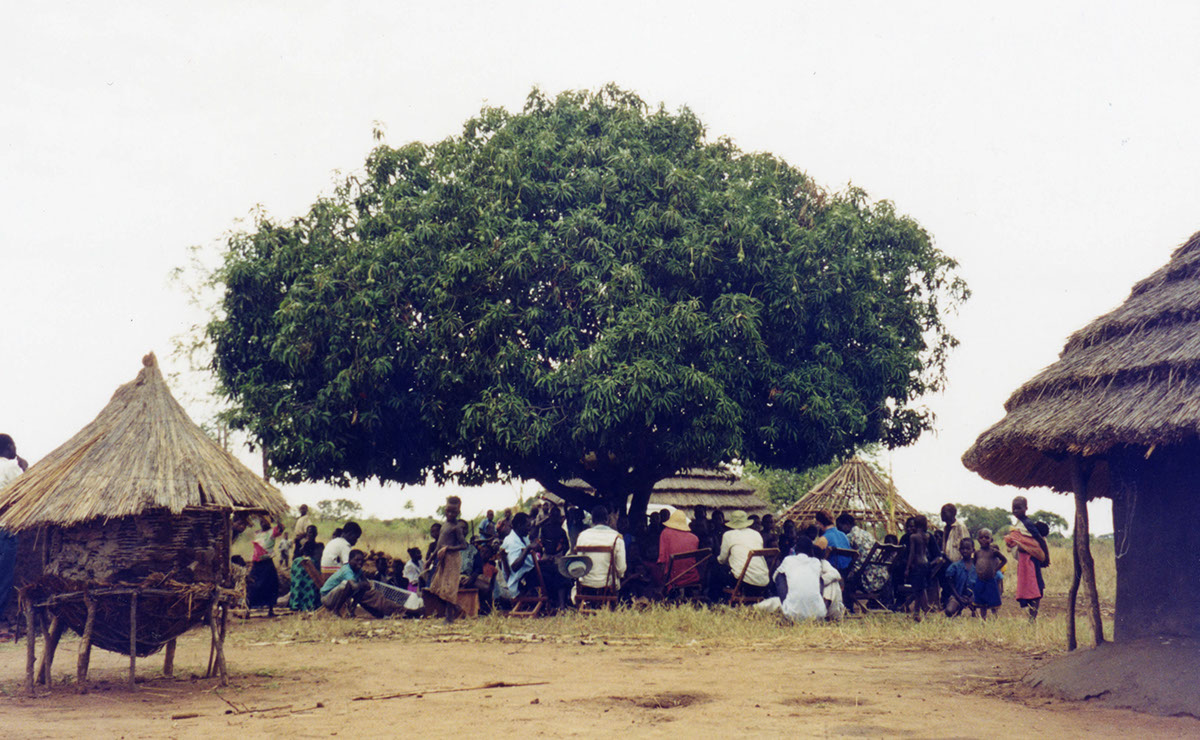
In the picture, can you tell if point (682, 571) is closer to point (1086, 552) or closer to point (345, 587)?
point (345, 587)

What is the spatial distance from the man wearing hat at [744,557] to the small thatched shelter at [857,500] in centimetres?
643

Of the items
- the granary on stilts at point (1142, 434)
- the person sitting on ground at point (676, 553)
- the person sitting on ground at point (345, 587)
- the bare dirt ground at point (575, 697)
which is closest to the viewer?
the bare dirt ground at point (575, 697)

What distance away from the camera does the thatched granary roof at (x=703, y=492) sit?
22922 mm

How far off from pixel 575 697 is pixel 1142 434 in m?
4.52

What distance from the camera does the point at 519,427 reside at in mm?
14117

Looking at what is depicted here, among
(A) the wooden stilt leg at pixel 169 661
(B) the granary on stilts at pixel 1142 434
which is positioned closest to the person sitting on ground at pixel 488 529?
(A) the wooden stilt leg at pixel 169 661

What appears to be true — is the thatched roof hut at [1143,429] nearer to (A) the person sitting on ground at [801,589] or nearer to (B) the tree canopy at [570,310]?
(A) the person sitting on ground at [801,589]

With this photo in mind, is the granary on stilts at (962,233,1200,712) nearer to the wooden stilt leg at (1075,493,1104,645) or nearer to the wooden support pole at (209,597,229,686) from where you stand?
the wooden stilt leg at (1075,493,1104,645)

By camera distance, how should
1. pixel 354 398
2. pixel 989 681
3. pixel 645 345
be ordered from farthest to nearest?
pixel 354 398 → pixel 645 345 → pixel 989 681

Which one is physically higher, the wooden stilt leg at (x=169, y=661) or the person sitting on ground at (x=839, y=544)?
the person sitting on ground at (x=839, y=544)

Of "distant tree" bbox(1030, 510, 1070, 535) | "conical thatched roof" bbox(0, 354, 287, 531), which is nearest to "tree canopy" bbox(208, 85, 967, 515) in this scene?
"conical thatched roof" bbox(0, 354, 287, 531)

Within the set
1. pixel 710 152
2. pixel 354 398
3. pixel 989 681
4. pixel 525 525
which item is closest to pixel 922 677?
pixel 989 681

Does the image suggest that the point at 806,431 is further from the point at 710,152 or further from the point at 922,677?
the point at 922,677

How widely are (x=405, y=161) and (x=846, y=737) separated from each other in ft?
40.4
